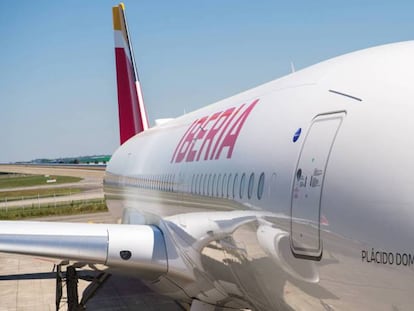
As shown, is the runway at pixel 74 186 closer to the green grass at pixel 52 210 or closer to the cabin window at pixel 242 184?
the green grass at pixel 52 210

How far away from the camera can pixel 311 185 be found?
17.1ft

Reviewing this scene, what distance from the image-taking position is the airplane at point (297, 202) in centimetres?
444

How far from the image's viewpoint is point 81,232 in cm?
1140

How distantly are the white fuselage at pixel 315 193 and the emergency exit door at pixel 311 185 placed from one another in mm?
11

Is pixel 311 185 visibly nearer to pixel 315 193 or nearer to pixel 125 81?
pixel 315 193

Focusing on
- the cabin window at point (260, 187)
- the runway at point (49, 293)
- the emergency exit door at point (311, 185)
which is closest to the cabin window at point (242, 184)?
the cabin window at point (260, 187)

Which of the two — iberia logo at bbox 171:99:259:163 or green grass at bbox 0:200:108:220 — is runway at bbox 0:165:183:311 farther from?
green grass at bbox 0:200:108:220

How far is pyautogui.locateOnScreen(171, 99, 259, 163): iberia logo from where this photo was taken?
775 cm

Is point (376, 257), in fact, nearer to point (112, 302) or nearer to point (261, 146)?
point (261, 146)

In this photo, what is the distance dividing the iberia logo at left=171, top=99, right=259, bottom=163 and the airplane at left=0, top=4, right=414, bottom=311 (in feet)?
0.11

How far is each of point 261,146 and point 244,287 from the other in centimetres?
158

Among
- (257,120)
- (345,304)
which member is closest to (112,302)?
(257,120)

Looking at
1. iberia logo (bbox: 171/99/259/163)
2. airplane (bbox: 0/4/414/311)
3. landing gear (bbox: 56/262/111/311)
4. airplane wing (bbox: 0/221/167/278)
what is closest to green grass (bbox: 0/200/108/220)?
landing gear (bbox: 56/262/111/311)

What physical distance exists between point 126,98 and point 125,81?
22.3 inches
